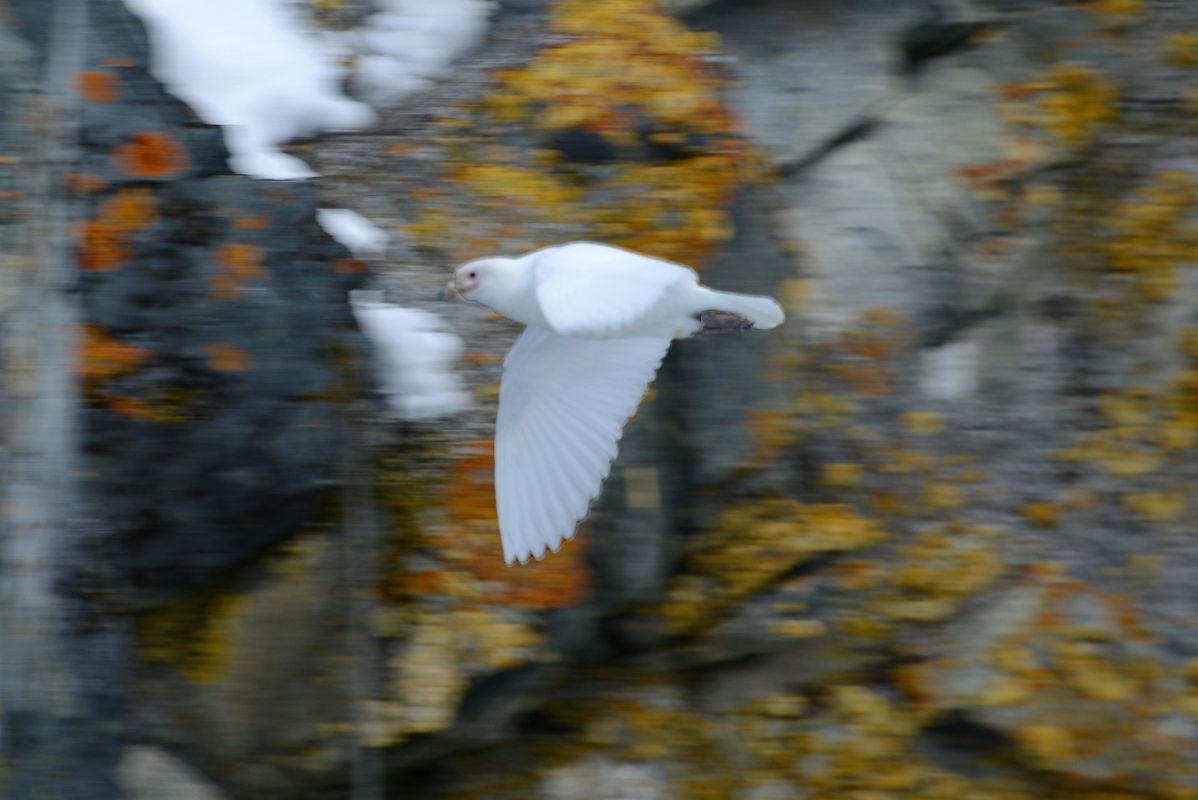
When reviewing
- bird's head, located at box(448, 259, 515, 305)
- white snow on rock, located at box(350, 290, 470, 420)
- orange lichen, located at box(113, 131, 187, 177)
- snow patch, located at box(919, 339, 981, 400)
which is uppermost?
orange lichen, located at box(113, 131, 187, 177)

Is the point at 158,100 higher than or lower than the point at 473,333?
higher

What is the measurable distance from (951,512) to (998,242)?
1.06 metres

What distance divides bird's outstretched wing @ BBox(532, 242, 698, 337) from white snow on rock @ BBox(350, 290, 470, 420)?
0.97 m

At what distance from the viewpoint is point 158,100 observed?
392cm

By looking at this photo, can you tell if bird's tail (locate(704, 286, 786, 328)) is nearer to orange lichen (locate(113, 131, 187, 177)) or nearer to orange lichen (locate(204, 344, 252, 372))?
orange lichen (locate(204, 344, 252, 372))

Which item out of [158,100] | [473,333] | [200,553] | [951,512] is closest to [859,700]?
[951,512]

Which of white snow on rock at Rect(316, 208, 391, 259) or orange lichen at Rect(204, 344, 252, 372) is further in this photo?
white snow on rock at Rect(316, 208, 391, 259)

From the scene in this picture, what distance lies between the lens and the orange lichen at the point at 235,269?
12.6 ft

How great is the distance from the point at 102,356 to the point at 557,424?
1235 mm

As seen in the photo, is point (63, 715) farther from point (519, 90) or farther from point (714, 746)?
point (519, 90)

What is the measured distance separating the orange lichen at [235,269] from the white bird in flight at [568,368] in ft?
2.05

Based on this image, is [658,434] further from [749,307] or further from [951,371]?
[951,371]

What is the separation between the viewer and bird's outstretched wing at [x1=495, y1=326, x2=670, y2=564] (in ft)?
12.0

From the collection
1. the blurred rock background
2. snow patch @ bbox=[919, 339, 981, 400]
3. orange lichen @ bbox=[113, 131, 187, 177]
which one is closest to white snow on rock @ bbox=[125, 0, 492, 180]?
the blurred rock background
